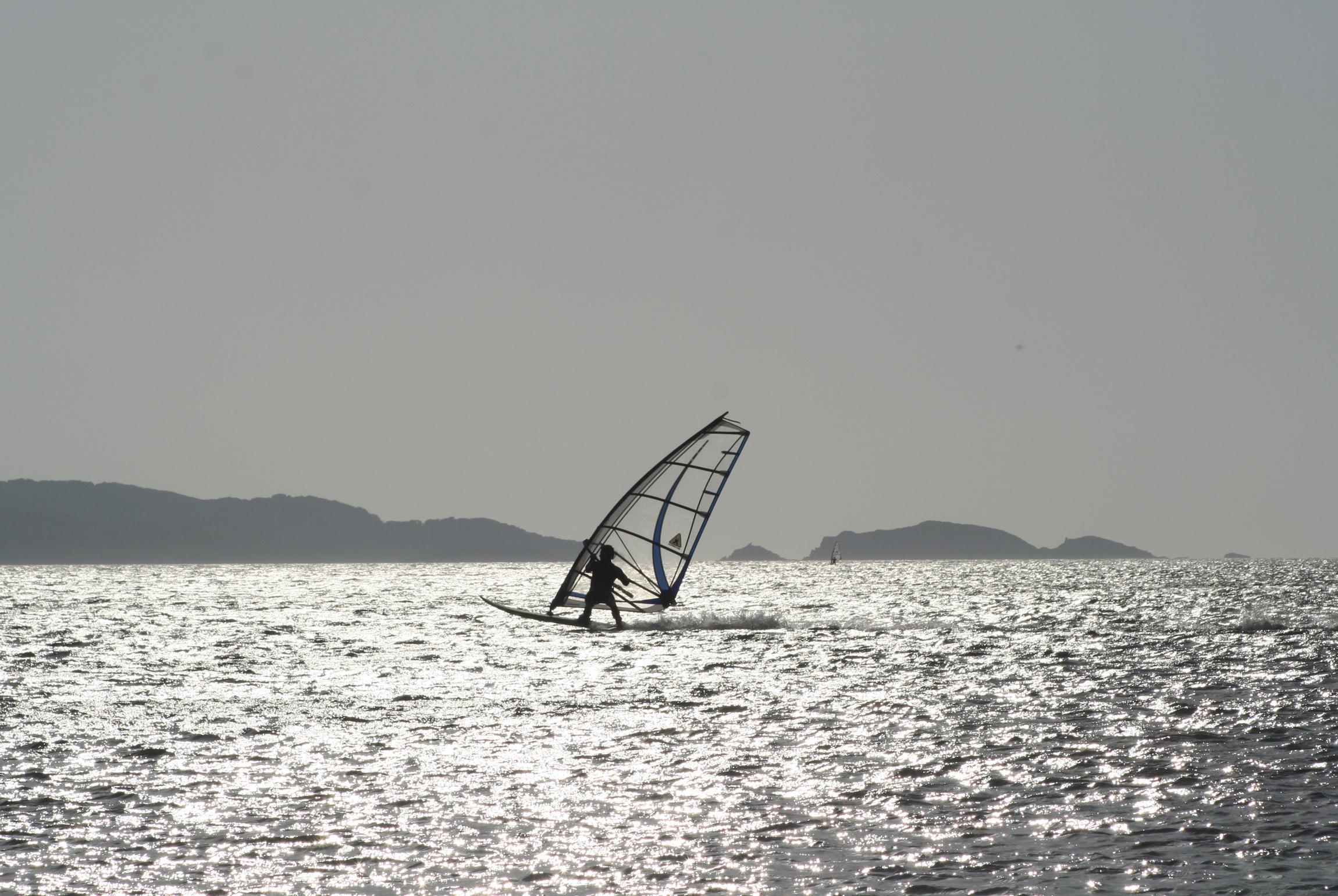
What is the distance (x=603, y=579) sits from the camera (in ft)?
97.6

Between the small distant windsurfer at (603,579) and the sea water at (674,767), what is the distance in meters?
1.04

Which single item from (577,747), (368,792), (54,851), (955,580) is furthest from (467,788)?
(955,580)

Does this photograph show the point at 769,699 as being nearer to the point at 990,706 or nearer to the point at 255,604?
the point at 990,706

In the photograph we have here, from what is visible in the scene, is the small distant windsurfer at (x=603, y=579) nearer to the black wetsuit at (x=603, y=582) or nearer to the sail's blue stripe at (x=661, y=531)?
the black wetsuit at (x=603, y=582)

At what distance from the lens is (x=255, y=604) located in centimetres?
6762

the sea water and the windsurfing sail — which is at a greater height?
the windsurfing sail

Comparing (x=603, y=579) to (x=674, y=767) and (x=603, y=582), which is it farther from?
(x=674, y=767)

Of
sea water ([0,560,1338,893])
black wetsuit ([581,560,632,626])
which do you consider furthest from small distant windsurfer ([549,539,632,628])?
sea water ([0,560,1338,893])

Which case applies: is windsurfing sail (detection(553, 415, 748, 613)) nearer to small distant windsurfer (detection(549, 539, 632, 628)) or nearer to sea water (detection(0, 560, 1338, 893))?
small distant windsurfer (detection(549, 539, 632, 628))

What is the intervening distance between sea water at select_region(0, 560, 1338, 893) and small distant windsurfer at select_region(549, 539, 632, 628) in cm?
104

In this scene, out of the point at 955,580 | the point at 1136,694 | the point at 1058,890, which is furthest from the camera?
the point at 955,580

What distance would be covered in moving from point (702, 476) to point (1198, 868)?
19954mm

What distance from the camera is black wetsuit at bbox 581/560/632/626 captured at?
2936cm

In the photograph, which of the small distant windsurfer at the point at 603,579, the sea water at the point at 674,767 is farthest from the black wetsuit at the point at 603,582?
the sea water at the point at 674,767
